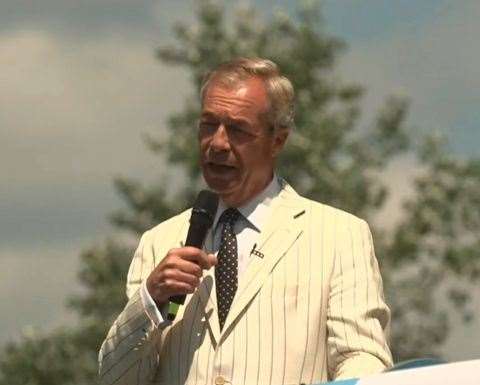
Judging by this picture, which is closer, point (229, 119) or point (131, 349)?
point (131, 349)

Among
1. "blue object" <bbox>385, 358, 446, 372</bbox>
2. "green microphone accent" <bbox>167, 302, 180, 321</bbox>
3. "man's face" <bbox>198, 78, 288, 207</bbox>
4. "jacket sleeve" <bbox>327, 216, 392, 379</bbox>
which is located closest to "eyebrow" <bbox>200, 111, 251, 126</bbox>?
"man's face" <bbox>198, 78, 288, 207</bbox>

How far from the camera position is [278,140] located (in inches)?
290

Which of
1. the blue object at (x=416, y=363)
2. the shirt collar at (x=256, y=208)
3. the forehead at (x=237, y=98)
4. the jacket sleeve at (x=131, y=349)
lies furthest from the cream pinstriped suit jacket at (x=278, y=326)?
the blue object at (x=416, y=363)

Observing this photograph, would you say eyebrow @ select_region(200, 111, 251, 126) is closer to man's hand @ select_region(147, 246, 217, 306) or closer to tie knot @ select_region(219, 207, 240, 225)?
tie knot @ select_region(219, 207, 240, 225)

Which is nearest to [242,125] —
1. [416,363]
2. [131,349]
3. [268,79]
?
[268,79]

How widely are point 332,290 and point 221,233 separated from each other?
0.47 metres

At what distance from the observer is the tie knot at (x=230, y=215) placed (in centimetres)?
725

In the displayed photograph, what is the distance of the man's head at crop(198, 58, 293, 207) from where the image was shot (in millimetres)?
7062

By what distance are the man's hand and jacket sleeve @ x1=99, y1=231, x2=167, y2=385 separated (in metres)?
0.18

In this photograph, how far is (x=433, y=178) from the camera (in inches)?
1168

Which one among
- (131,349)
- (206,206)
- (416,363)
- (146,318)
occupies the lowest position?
(131,349)

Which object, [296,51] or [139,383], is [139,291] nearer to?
[139,383]

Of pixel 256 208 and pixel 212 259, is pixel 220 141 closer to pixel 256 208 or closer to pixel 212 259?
pixel 256 208

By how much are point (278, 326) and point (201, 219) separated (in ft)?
1.42
